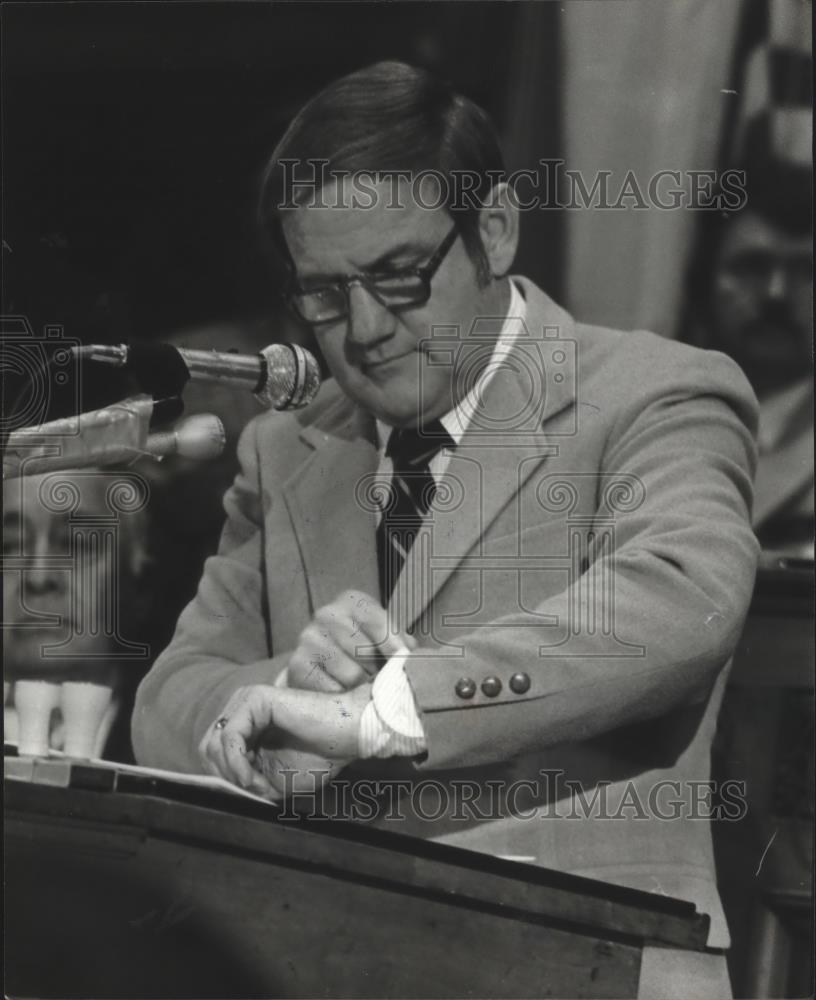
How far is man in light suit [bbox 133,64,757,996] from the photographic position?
206 cm

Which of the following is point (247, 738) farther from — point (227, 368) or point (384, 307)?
point (384, 307)

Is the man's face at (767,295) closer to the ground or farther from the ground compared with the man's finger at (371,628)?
farther from the ground

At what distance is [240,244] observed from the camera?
229 cm

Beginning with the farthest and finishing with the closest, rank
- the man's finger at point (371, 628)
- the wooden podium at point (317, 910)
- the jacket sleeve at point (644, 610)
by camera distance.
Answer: the man's finger at point (371, 628) < the jacket sleeve at point (644, 610) < the wooden podium at point (317, 910)

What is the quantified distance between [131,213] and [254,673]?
77 cm

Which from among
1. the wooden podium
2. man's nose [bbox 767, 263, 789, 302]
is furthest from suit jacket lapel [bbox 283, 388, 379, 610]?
man's nose [bbox 767, 263, 789, 302]

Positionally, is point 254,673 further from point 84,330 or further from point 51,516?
point 84,330

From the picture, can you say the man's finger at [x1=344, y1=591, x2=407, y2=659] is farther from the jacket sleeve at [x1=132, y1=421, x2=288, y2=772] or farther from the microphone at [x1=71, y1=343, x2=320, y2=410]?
the microphone at [x1=71, y1=343, x2=320, y2=410]

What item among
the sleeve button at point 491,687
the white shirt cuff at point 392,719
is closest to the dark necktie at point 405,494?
the white shirt cuff at point 392,719

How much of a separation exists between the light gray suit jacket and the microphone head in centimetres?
3

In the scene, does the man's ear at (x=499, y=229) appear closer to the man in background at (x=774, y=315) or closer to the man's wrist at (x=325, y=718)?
the man in background at (x=774, y=315)

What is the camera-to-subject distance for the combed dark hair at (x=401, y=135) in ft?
7.26

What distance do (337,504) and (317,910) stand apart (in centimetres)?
63

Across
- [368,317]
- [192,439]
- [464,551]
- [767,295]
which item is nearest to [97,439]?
[192,439]
